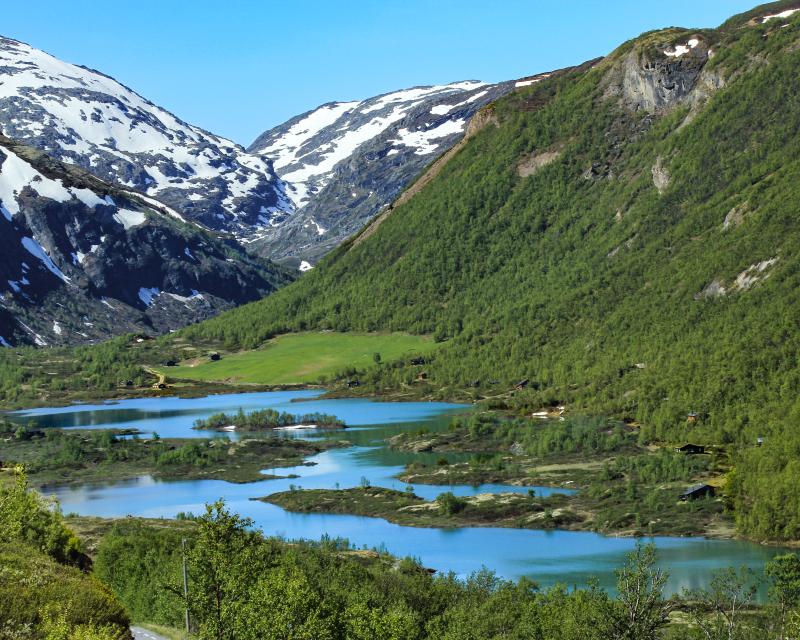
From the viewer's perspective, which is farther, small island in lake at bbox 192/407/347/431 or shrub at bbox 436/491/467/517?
small island in lake at bbox 192/407/347/431

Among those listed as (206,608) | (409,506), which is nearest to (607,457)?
(409,506)

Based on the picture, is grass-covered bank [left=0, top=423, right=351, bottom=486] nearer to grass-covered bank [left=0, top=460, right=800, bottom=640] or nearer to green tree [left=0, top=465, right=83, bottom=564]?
green tree [left=0, top=465, right=83, bottom=564]

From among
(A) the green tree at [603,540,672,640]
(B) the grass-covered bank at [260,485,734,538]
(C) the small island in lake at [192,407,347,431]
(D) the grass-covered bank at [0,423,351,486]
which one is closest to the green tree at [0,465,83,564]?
(A) the green tree at [603,540,672,640]

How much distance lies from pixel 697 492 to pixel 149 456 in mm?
85457

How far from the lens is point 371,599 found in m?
55.9

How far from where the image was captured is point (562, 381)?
590 feet

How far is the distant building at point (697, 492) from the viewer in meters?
99.3

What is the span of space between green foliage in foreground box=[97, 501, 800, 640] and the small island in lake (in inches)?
4028

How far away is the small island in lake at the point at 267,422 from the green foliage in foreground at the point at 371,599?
10231 centimetres

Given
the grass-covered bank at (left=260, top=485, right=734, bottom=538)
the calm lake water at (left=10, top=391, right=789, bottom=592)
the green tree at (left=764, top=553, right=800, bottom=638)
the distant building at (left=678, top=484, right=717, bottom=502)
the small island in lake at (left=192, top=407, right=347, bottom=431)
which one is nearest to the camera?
the green tree at (left=764, top=553, right=800, bottom=638)

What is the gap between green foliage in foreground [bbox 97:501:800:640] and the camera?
4322 cm

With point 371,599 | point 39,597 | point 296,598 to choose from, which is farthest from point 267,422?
point 296,598

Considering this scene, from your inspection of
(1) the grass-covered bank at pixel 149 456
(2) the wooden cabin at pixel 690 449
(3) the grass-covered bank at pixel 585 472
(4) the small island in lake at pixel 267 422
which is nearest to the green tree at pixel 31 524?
(3) the grass-covered bank at pixel 585 472

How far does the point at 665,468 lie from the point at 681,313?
62.7 metres
